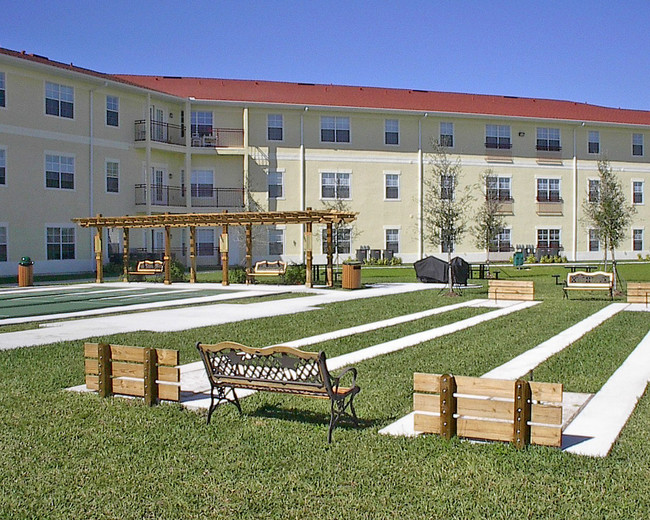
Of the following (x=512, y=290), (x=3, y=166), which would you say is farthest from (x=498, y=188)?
(x=3, y=166)

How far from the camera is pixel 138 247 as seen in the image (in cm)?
3894

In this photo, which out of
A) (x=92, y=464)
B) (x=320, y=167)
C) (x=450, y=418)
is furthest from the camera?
(x=320, y=167)

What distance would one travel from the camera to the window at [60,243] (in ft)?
113

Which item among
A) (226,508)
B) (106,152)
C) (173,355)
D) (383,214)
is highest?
(106,152)

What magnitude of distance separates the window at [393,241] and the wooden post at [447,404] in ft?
124

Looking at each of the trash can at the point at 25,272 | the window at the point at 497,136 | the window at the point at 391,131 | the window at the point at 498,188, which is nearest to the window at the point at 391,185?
the window at the point at 391,131

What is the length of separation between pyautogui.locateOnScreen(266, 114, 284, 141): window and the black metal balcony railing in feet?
15.7

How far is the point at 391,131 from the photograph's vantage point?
4444 cm

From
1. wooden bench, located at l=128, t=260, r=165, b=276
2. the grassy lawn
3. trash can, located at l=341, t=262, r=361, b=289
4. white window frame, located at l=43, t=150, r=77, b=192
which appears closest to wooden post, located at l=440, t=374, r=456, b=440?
the grassy lawn

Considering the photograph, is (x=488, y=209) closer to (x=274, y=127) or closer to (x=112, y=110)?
(x=274, y=127)

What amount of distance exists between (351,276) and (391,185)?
19.5 meters

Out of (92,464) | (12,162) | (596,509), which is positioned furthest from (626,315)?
(12,162)

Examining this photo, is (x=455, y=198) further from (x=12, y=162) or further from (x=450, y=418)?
(x=450, y=418)

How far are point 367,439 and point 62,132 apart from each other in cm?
3114
